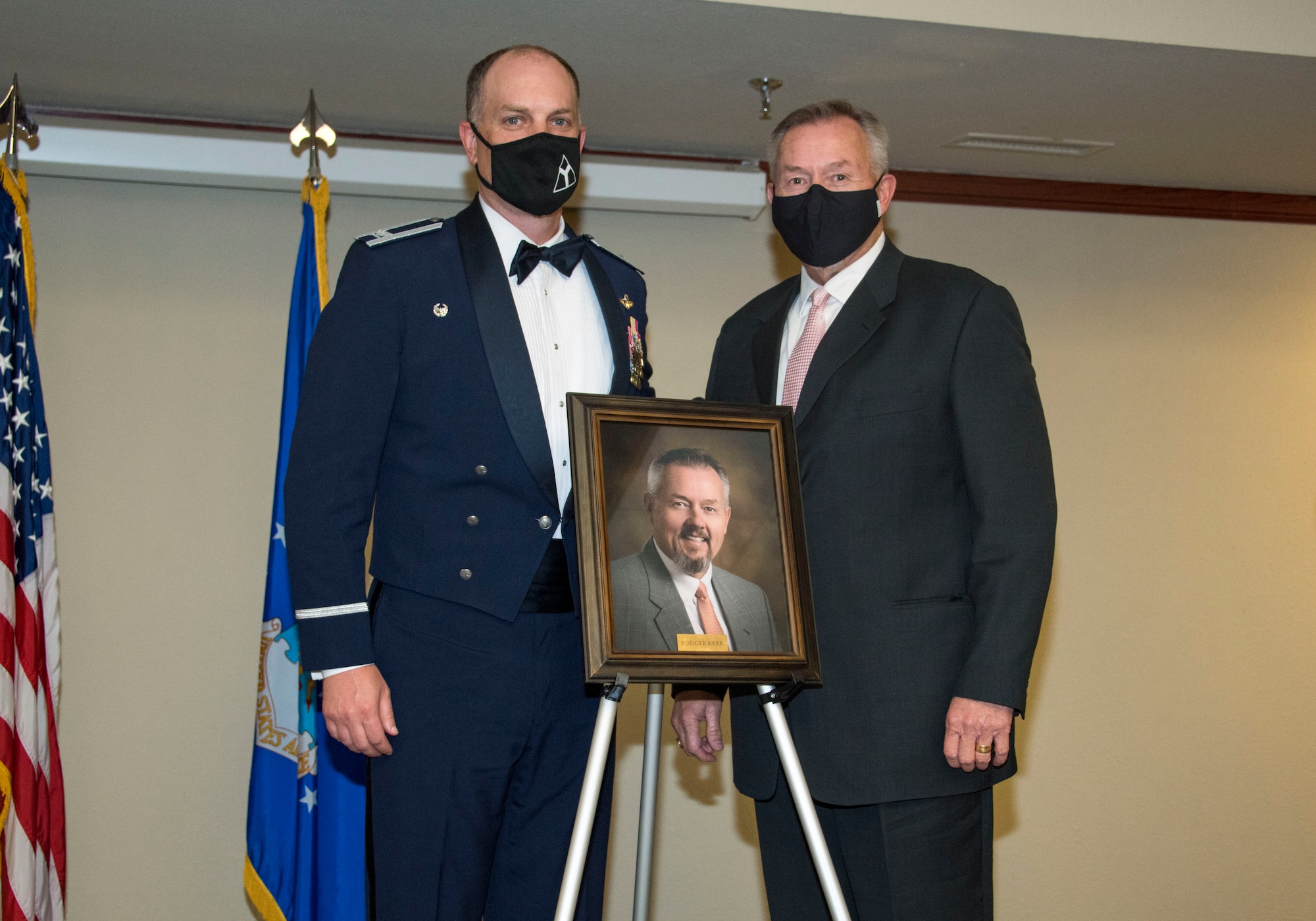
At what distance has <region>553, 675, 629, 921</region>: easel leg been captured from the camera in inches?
62.1

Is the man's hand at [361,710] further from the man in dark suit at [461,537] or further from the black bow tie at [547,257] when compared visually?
the black bow tie at [547,257]

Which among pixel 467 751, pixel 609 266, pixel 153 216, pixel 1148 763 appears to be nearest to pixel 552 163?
pixel 609 266

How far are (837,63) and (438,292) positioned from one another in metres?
1.60

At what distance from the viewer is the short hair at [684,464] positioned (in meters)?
1.69

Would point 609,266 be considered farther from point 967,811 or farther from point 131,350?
point 131,350

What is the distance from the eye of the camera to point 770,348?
2.15 meters

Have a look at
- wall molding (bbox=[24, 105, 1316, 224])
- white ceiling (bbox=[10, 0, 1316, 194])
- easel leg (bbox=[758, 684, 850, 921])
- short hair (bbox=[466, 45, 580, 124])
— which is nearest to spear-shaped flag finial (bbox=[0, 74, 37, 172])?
white ceiling (bbox=[10, 0, 1316, 194])

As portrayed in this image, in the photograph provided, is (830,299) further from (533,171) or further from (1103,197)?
(1103,197)

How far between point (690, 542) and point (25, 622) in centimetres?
198

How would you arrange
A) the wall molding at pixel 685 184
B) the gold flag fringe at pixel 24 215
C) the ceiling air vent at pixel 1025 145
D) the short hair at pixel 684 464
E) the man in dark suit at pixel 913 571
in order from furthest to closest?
the ceiling air vent at pixel 1025 145 < the wall molding at pixel 685 184 < the gold flag fringe at pixel 24 215 < the man in dark suit at pixel 913 571 < the short hair at pixel 684 464

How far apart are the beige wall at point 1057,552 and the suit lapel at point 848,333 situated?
1802mm

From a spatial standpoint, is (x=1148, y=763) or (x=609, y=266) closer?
(x=609, y=266)

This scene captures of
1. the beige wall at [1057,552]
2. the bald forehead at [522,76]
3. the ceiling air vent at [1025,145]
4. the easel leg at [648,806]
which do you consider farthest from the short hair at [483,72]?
the ceiling air vent at [1025,145]

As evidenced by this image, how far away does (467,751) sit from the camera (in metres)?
1.78
